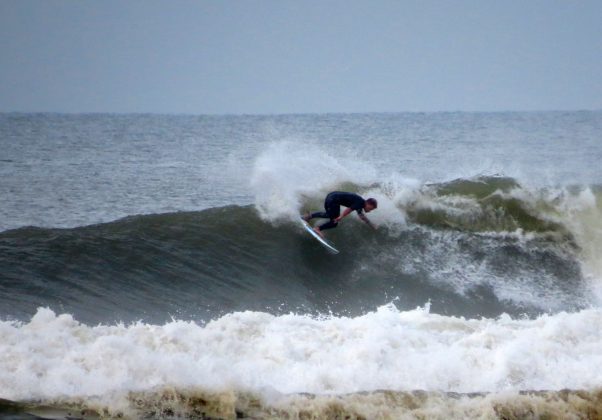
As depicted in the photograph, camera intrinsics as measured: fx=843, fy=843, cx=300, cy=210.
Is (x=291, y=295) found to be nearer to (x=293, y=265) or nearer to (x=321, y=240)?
(x=293, y=265)

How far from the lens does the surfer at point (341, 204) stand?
14572 mm

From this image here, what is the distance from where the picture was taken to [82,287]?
11.7 meters

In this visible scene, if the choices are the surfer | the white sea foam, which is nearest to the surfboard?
the surfer

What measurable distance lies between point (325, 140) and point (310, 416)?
3885cm

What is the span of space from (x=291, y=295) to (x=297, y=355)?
14.9 ft

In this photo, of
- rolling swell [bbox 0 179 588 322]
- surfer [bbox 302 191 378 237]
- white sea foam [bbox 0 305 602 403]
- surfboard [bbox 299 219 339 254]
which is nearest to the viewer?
white sea foam [bbox 0 305 602 403]

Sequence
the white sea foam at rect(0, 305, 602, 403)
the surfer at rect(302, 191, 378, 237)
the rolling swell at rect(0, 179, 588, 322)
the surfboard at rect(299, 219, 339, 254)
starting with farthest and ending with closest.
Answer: the surfboard at rect(299, 219, 339, 254), the surfer at rect(302, 191, 378, 237), the rolling swell at rect(0, 179, 588, 322), the white sea foam at rect(0, 305, 602, 403)

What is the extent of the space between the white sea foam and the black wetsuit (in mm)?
4297

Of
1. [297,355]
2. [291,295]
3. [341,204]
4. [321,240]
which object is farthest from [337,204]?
[297,355]

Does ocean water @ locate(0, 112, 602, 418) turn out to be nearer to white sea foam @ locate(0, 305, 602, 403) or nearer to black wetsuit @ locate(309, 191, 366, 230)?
white sea foam @ locate(0, 305, 602, 403)

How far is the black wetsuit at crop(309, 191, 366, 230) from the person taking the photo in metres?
14.6

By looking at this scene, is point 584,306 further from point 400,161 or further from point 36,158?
point 36,158

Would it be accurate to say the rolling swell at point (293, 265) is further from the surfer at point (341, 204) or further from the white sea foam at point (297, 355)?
the white sea foam at point (297, 355)

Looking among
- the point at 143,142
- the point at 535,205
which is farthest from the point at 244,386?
the point at 143,142
